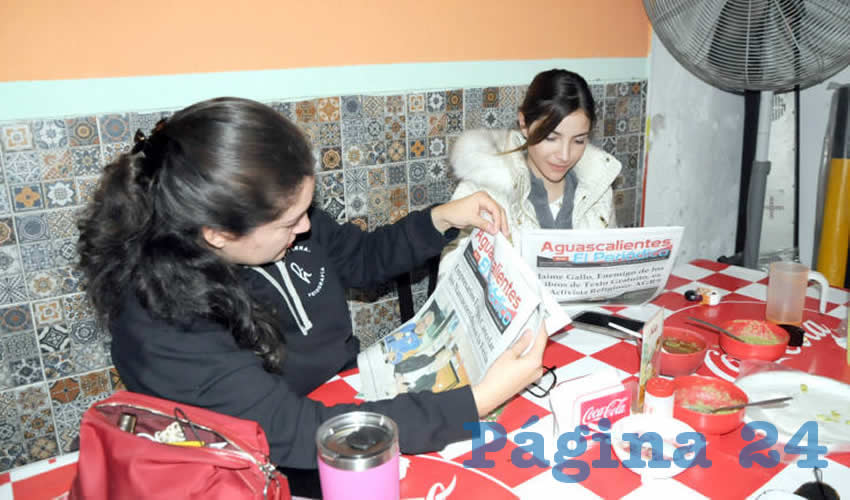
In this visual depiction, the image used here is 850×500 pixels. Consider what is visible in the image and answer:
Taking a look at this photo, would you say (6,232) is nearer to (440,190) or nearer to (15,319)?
(15,319)

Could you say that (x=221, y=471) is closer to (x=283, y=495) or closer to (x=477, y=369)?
(x=283, y=495)

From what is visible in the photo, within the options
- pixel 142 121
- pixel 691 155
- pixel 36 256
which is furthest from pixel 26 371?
pixel 691 155

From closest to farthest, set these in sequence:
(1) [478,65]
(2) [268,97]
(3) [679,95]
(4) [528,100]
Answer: (2) [268,97] < (4) [528,100] < (1) [478,65] < (3) [679,95]

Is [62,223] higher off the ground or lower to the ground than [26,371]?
higher

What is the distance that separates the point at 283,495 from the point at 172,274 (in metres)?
0.37

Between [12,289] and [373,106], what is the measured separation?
1.10 metres

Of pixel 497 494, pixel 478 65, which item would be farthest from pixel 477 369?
pixel 478 65

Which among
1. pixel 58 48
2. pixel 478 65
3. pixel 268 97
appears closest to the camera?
pixel 58 48

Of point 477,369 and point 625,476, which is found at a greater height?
point 477,369

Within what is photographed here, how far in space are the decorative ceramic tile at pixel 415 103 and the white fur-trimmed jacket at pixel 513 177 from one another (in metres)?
0.19

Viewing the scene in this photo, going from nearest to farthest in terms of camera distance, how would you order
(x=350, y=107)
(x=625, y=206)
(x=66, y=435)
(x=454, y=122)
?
(x=66, y=435) → (x=350, y=107) → (x=454, y=122) → (x=625, y=206)

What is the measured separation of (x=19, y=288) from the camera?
1521 mm

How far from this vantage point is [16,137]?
1.43 m

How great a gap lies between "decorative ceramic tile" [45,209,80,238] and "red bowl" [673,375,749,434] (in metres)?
1.44
